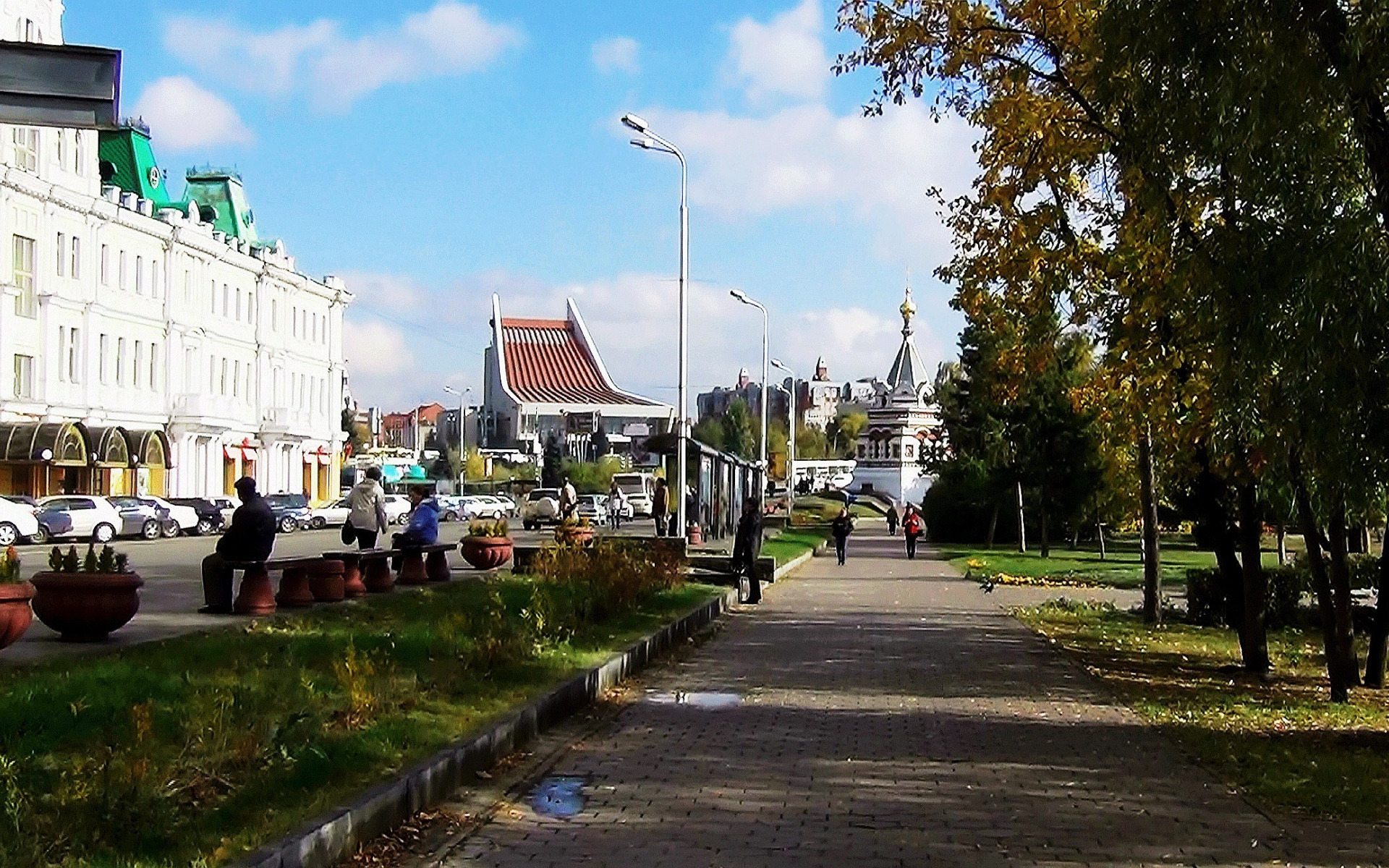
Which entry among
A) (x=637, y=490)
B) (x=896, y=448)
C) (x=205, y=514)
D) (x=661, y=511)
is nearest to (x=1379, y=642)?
(x=661, y=511)

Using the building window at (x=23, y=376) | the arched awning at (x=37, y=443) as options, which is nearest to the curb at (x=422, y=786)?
Answer: the arched awning at (x=37, y=443)

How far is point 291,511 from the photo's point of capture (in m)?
64.1

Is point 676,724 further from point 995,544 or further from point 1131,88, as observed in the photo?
point 995,544

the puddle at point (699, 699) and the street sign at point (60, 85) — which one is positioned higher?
the street sign at point (60, 85)

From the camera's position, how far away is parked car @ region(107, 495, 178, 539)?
49.4m

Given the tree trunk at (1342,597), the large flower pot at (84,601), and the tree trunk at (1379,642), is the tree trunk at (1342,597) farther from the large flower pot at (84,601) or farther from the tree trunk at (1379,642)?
the large flower pot at (84,601)

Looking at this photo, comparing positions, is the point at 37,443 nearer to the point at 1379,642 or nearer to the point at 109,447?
the point at 109,447

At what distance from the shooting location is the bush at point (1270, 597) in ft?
85.0

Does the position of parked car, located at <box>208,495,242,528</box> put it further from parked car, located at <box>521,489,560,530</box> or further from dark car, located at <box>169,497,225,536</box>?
parked car, located at <box>521,489,560,530</box>

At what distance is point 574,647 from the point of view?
15984mm

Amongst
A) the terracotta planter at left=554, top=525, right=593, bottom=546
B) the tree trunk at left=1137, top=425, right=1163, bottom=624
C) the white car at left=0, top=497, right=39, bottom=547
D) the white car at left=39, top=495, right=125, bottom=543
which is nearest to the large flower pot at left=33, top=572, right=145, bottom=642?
the terracotta planter at left=554, top=525, right=593, bottom=546

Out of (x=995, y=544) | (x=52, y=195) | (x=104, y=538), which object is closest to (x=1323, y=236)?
(x=104, y=538)

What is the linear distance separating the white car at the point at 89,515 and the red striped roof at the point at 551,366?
9768 cm

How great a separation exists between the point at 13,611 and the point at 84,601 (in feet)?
6.90
